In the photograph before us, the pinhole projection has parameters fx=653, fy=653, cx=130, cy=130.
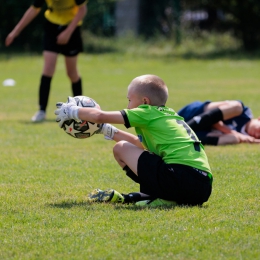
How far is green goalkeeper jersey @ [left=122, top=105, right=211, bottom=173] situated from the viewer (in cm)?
436

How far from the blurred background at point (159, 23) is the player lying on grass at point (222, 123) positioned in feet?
46.6

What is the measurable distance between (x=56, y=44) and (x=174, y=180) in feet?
17.3

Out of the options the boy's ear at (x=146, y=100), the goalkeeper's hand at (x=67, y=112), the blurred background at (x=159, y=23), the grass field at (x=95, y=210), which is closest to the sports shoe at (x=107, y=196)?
the grass field at (x=95, y=210)

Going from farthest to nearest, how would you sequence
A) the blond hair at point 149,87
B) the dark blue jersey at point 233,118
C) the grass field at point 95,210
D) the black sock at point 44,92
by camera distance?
the black sock at point 44,92 < the dark blue jersey at point 233,118 < the blond hair at point 149,87 < the grass field at point 95,210

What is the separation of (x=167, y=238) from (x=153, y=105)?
46.3 inches

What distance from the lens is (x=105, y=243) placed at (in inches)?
139

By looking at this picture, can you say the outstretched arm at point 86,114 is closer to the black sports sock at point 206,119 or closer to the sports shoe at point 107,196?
the sports shoe at point 107,196

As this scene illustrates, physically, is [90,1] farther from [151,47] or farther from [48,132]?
[48,132]

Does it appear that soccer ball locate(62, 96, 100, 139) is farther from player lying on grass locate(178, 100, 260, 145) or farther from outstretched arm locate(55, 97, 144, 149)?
player lying on grass locate(178, 100, 260, 145)

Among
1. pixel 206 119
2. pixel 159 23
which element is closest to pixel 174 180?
pixel 206 119

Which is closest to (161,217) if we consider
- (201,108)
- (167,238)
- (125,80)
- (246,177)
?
(167,238)

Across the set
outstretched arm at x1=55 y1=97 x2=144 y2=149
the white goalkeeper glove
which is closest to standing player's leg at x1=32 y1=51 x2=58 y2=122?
the white goalkeeper glove

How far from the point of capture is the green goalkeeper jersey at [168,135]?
436cm

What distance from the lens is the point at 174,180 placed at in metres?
4.34
